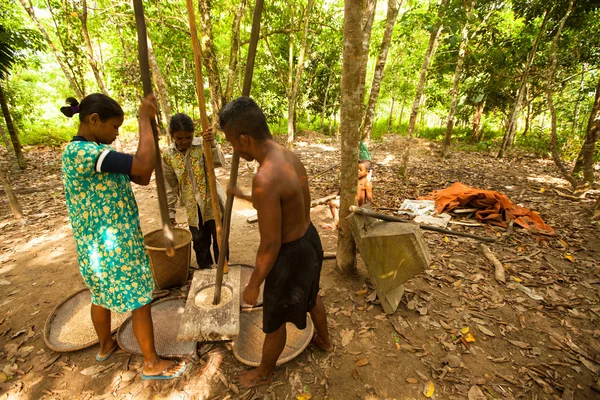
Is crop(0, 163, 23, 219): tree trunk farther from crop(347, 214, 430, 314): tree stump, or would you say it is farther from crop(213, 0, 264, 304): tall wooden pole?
crop(347, 214, 430, 314): tree stump

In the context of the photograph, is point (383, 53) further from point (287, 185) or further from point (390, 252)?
point (287, 185)

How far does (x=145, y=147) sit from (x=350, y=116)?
2.18 meters

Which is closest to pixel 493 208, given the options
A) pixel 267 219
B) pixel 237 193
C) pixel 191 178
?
pixel 237 193

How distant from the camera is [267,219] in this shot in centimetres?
165

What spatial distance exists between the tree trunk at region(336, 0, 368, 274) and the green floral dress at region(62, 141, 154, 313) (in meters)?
2.23

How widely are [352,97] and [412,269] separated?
1954mm

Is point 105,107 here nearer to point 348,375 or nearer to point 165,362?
point 165,362

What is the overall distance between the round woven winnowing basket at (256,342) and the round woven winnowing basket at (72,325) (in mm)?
1329

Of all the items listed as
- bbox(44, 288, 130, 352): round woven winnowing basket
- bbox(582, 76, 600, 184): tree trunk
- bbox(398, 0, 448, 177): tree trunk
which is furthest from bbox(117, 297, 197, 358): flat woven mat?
bbox(582, 76, 600, 184): tree trunk

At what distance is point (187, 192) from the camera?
313 centimetres

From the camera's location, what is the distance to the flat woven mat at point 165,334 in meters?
2.52

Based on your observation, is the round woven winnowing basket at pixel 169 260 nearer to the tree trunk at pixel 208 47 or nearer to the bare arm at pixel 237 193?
the bare arm at pixel 237 193

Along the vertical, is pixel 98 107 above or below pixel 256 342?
above

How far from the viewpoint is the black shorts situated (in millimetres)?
1898
